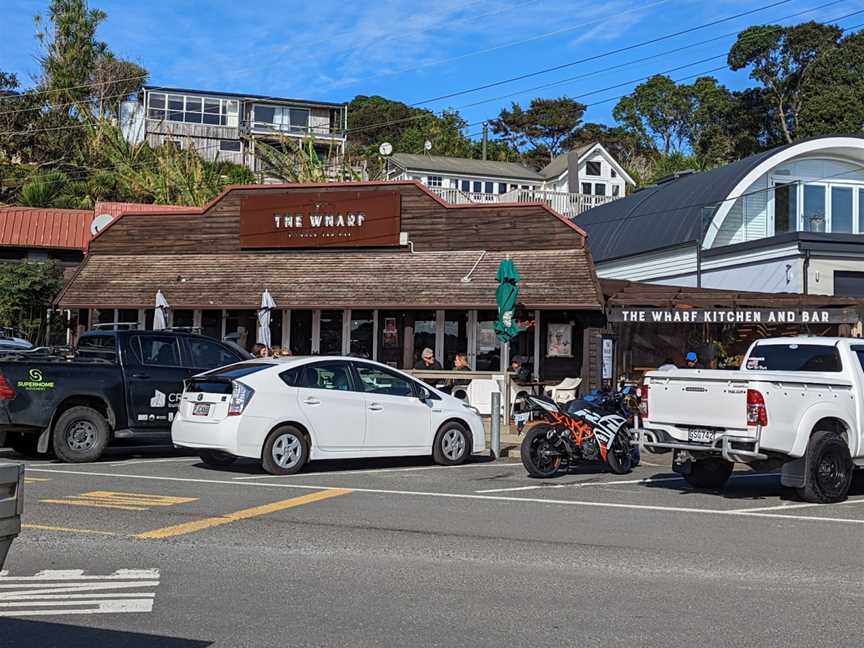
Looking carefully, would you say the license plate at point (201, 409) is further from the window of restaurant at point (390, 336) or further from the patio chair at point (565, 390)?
the window of restaurant at point (390, 336)

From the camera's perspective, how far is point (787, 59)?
219ft

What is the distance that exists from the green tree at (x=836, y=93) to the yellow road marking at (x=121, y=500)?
5587 centimetres

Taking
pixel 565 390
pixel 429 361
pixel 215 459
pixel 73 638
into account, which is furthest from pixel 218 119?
Result: pixel 73 638

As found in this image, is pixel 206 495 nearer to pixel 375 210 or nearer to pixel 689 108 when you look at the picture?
pixel 375 210

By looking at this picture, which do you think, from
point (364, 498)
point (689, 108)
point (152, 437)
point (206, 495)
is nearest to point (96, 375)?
point (152, 437)

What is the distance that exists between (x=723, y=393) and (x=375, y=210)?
15.1 meters

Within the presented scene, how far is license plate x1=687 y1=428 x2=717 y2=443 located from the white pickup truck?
0.04 feet

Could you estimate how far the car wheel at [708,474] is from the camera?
42.8 feet

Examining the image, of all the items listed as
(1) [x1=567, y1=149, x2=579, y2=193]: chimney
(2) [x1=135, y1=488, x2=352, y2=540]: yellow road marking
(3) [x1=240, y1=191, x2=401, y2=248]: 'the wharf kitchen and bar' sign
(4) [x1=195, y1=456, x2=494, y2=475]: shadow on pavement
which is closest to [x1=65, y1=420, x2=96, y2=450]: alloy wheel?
(4) [x1=195, y1=456, x2=494, y2=475]: shadow on pavement

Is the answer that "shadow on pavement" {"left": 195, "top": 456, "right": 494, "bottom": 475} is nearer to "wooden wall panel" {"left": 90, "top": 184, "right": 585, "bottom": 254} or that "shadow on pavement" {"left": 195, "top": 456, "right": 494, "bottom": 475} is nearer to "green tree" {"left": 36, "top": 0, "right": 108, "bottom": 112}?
"wooden wall panel" {"left": 90, "top": 184, "right": 585, "bottom": 254}

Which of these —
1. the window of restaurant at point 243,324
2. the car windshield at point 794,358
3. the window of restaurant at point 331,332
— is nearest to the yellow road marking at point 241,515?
the car windshield at point 794,358

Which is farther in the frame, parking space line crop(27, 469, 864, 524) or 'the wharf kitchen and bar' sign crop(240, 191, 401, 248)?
'the wharf kitchen and bar' sign crop(240, 191, 401, 248)

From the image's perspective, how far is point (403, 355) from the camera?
24.9 metres

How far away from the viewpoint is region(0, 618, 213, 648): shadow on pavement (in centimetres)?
587
